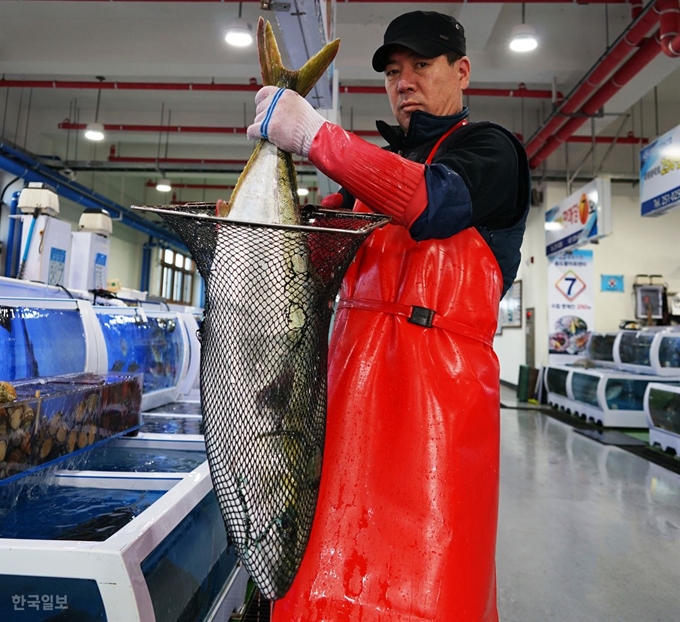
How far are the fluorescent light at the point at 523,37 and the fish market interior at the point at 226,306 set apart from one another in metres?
0.04

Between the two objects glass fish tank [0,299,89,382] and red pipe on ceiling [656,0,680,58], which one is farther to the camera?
red pipe on ceiling [656,0,680,58]

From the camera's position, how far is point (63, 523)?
1.33m

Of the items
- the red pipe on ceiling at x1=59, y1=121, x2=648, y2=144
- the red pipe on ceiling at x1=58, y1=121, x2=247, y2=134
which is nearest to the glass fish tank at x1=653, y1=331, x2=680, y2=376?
the red pipe on ceiling at x1=59, y1=121, x2=648, y2=144

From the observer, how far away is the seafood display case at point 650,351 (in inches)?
258

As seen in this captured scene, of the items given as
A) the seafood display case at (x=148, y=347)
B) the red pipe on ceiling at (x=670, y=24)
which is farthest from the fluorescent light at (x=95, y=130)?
the red pipe on ceiling at (x=670, y=24)

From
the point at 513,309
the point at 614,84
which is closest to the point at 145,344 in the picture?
the point at 614,84

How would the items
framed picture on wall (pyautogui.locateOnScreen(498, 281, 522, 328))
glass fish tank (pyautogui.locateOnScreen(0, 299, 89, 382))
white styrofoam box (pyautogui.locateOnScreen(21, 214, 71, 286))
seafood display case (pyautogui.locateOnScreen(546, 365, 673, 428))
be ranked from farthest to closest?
1. framed picture on wall (pyautogui.locateOnScreen(498, 281, 522, 328))
2. seafood display case (pyautogui.locateOnScreen(546, 365, 673, 428))
3. white styrofoam box (pyautogui.locateOnScreen(21, 214, 71, 286))
4. glass fish tank (pyautogui.locateOnScreen(0, 299, 89, 382))

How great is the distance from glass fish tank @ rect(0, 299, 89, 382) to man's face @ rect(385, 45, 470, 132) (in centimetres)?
149

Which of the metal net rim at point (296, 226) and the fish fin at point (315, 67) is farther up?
the fish fin at point (315, 67)

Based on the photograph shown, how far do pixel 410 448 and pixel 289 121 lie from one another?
66cm

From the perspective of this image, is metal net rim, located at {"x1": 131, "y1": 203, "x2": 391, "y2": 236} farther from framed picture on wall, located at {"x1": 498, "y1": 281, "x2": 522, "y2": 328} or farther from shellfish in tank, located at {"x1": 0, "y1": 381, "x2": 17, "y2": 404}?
framed picture on wall, located at {"x1": 498, "y1": 281, "x2": 522, "y2": 328}

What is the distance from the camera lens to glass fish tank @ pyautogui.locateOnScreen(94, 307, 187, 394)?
2598mm

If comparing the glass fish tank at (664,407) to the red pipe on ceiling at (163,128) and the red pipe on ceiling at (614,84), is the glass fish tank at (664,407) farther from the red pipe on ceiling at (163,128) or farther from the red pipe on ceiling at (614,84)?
the red pipe on ceiling at (163,128)

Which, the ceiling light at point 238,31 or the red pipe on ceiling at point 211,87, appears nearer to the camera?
the ceiling light at point 238,31
